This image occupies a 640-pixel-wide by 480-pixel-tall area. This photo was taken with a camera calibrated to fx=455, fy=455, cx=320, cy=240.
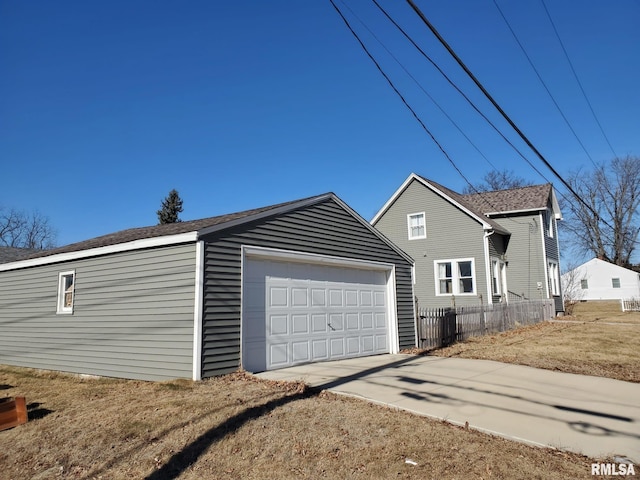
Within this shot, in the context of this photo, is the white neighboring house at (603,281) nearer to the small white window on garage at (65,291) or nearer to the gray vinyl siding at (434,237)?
the gray vinyl siding at (434,237)

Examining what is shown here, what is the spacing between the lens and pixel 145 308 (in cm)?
969

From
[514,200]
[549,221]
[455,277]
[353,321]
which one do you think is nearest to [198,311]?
[353,321]

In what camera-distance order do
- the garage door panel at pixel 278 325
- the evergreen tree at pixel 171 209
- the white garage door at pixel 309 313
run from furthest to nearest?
the evergreen tree at pixel 171 209, the garage door panel at pixel 278 325, the white garage door at pixel 309 313

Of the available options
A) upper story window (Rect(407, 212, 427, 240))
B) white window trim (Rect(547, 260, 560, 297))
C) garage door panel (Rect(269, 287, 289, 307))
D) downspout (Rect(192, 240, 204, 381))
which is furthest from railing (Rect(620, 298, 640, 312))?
downspout (Rect(192, 240, 204, 381))

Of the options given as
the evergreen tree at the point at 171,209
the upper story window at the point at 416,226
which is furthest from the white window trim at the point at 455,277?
the evergreen tree at the point at 171,209

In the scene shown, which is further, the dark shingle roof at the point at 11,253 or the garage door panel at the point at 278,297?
the dark shingle roof at the point at 11,253

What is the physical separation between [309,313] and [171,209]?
36.2 metres

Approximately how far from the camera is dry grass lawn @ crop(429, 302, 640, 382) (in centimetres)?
1021

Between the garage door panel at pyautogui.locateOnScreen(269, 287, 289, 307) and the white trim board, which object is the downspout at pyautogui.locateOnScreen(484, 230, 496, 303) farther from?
the white trim board

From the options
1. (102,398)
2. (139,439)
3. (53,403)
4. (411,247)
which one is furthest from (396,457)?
(411,247)

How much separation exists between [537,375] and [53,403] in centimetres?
916

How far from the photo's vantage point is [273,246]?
10.4m

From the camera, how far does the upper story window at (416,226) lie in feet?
76.9

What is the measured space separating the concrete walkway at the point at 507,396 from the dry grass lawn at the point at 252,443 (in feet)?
1.59
